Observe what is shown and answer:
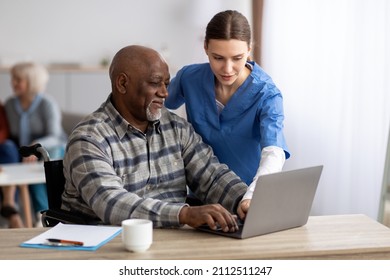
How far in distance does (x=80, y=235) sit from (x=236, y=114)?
894mm

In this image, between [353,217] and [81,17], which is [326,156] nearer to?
[353,217]

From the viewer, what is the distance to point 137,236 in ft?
5.64

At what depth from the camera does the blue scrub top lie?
8.23 feet

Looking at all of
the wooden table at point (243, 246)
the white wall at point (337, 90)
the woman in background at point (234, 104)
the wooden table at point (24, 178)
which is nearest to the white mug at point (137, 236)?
the wooden table at point (243, 246)

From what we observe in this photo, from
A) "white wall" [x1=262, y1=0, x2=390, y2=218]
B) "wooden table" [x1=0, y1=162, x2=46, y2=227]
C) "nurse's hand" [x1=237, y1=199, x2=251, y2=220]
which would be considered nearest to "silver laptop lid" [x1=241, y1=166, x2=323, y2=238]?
"nurse's hand" [x1=237, y1=199, x2=251, y2=220]

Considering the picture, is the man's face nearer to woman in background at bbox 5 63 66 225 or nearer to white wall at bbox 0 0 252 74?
woman in background at bbox 5 63 66 225

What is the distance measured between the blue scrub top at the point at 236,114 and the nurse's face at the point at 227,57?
15 cm

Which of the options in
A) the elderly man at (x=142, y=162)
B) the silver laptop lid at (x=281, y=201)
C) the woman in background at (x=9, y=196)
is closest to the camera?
the silver laptop lid at (x=281, y=201)

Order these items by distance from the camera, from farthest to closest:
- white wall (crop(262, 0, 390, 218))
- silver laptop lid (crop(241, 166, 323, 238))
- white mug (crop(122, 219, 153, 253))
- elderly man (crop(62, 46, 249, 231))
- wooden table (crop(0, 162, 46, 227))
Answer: wooden table (crop(0, 162, 46, 227)), white wall (crop(262, 0, 390, 218)), elderly man (crop(62, 46, 249, 231)), silver laptop lid (crop(241, 166, 323, 238)), white mug (crop(122, 219, 153, 253))

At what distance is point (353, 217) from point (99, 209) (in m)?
0.76

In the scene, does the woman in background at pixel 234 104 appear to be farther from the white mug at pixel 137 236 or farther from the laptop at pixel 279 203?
the white mug at pixel 137 236

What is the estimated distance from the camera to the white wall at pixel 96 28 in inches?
261
